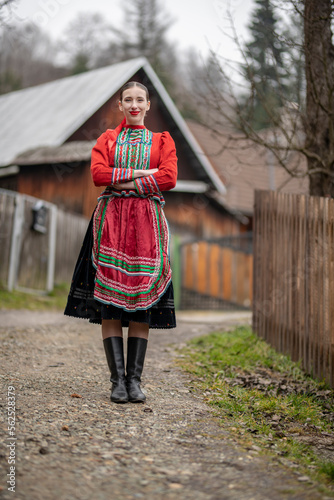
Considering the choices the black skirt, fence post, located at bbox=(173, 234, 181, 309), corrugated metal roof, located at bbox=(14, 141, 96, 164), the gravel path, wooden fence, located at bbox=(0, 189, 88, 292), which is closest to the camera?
the gravel path

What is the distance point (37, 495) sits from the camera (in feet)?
6.60

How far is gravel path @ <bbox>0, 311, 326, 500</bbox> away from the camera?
7.01ft

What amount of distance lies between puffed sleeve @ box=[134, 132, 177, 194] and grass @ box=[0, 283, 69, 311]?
508 cm

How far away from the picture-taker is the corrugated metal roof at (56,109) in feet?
44.8

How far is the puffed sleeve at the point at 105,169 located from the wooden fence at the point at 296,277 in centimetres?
182

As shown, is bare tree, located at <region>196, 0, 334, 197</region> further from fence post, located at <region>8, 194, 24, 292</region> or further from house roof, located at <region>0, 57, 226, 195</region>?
house roof, located at <region>0, 57, 226, 195</region>

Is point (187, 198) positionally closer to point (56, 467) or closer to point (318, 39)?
point (318, 39)

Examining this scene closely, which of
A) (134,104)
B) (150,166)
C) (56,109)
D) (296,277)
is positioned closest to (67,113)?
(56,109)

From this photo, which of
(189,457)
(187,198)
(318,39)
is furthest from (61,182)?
A: (189,457)

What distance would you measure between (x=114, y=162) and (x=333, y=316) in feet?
6.86

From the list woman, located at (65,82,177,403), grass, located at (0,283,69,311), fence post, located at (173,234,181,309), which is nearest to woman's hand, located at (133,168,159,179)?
woman, located at (65,82,177,403)

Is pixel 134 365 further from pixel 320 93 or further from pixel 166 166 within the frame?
pixel 320 93

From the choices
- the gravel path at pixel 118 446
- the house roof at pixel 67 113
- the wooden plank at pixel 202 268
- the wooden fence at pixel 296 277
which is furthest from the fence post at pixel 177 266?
the gravel path at pixel 118 446

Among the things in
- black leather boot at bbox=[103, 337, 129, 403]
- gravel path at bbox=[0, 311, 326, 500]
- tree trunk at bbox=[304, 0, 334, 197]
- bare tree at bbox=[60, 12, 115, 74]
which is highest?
bare tree at bbox=[60, 12, 115, 74]
